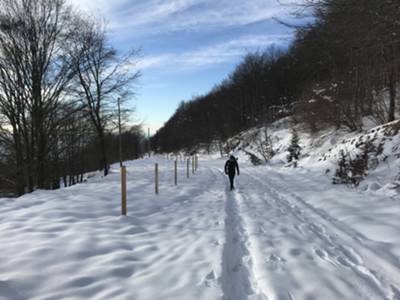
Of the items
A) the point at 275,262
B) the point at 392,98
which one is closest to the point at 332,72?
the point at 392,98

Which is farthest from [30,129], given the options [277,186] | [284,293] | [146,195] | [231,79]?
[231,79]

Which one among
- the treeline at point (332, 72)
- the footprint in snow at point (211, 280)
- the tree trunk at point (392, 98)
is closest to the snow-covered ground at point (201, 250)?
the footprint in snow at point (211, 280)

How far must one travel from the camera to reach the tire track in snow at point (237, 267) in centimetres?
463

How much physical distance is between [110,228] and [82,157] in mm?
34869

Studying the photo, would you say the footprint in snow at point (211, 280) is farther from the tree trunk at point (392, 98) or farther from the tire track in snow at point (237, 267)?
the tree trunk at point (392, 98)

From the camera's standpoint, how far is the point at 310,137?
107 feet

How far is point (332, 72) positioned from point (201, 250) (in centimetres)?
2571

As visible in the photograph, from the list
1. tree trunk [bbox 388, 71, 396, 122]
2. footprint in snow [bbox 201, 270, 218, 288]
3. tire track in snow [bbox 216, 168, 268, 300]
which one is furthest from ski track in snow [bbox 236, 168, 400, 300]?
tree trunk [bbox 388, 71, 396, 122]

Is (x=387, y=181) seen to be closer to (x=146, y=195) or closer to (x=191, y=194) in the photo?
(x=191, y=194)

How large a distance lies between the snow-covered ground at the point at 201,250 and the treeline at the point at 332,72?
424cm

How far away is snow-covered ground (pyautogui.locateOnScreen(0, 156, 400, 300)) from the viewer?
185 inches

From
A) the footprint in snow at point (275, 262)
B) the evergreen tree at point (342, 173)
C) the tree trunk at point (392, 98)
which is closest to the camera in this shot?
the footprint in snow at point (275, 262)

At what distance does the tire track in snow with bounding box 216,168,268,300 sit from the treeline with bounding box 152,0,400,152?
16.0 feet

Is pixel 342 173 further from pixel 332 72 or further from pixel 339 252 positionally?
pixel 332 72
